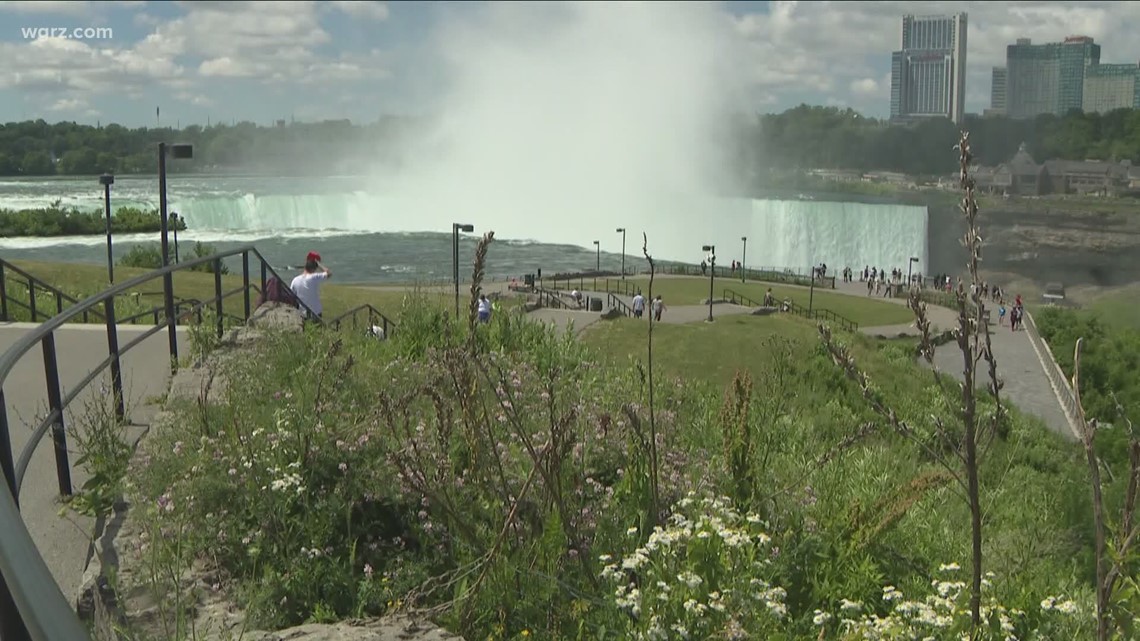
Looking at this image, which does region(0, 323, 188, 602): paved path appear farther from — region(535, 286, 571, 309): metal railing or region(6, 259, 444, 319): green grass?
region(535, 286, 571, 309): metal railing

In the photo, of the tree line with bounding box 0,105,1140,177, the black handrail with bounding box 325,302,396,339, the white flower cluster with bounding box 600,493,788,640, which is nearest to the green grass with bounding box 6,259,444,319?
the black handrail with bounding box 325,302,396,339

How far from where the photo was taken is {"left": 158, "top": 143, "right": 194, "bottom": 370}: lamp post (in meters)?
6.19

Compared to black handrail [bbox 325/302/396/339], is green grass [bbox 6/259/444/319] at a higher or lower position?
lower

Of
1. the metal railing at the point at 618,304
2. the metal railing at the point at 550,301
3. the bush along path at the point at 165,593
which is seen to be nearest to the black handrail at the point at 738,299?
the metal railing at the point at 618,304

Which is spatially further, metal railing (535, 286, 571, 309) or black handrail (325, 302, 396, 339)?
metal railing (535, 286, 571, 309)

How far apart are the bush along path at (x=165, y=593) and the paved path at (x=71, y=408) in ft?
0.58

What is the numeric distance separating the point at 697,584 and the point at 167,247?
24.9ft

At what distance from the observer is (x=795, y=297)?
46250 mm

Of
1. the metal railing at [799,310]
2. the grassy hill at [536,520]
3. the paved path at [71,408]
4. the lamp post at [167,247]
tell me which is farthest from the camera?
the metal railing at [799,310]

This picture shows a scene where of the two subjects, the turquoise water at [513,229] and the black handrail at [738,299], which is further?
the turquoise water at [513,229]

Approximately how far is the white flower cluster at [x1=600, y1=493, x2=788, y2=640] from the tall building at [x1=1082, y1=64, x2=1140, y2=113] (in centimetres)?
20861

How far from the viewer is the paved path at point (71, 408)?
3.77 m

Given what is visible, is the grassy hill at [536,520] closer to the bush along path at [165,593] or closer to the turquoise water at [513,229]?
the bush along path at [165,593]

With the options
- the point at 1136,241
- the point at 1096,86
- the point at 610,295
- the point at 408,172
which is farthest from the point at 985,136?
the point at 1096,86
